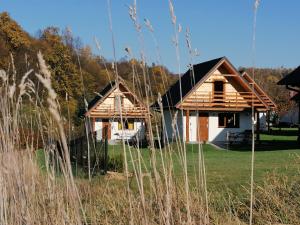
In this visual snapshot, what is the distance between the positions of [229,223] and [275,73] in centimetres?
6865

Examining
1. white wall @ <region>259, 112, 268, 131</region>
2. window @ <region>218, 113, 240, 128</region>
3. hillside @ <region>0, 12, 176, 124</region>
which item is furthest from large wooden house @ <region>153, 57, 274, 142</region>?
hillside @ <region>0, 12, 176, 124</region>

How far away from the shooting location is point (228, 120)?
30312mm

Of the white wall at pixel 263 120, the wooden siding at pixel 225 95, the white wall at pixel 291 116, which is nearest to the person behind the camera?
the wooden siding at pixel 225 95

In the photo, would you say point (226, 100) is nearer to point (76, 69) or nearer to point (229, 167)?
point (229, 167)

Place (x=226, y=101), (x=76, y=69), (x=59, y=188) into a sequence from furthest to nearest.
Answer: (x=226, y=101), (x=76, y=69), (x=59, y=188)

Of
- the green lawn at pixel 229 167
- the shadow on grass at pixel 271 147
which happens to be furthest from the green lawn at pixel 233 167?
the shadow on grass at pixel 271 147

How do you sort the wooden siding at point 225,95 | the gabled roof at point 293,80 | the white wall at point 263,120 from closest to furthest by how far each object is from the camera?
1. the gabled roof at point 293,80
2. the wooden siding at point 225,95
3. the white wall at point 263,120

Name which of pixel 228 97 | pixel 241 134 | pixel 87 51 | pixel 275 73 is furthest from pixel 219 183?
pixel 275 73

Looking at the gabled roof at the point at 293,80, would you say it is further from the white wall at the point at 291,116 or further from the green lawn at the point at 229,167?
the white wall at the point at 291,116

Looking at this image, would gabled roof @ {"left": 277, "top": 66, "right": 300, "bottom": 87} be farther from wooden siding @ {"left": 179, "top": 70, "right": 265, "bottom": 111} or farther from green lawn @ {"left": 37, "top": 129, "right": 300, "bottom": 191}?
green lawn @ {"left": 37, "top": 129, "right": 300, "bottom": 191}

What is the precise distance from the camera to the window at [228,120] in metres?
→ 30.2

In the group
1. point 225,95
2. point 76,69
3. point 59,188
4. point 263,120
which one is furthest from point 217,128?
point 59,188

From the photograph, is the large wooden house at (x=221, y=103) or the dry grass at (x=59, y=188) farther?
the large wooden house at (x=221, y=103)

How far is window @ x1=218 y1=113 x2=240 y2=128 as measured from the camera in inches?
1189
